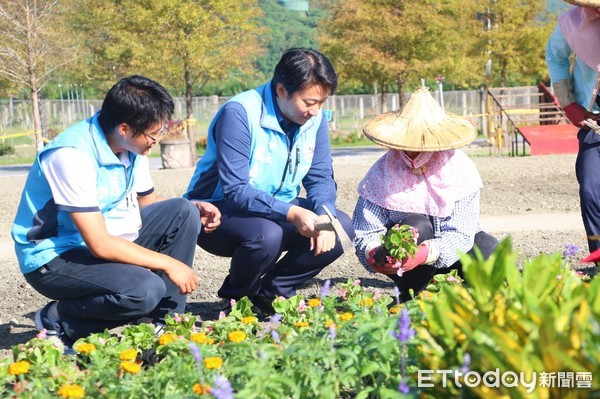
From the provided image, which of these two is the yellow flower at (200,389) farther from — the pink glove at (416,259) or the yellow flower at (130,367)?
the pink glove at (416,259)

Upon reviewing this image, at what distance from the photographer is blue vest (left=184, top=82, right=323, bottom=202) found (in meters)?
4.45

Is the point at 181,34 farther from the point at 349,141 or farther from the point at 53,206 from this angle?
the point at 53,206

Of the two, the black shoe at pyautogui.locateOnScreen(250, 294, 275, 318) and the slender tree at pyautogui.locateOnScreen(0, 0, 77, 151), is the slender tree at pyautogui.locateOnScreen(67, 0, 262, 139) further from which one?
the black shoe at pyautogui.locateOnScreen(250, 294, 275, 318)

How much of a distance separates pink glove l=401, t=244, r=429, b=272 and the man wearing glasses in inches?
36.0

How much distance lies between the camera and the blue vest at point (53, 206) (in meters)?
3.73

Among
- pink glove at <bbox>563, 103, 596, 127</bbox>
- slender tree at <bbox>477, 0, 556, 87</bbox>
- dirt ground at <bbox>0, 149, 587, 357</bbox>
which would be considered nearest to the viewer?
pink glove at <bbox>563, 103, 596, 127</bbox>

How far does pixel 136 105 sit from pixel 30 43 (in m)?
16.3

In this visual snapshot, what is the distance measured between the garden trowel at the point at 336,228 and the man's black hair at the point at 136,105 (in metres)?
0.90

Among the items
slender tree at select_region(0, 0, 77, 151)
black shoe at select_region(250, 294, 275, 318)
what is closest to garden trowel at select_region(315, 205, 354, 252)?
black shoe at select_region(250, 294, 275, 318)

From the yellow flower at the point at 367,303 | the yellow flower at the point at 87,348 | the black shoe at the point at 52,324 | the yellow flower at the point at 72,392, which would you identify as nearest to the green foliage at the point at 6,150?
the black shoe at the point at 52,324

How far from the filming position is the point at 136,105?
3650mm

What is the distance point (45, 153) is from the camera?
3682 millimetres

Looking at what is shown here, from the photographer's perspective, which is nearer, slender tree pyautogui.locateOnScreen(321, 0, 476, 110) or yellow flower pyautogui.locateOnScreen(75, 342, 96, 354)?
yellow flower pyautogui.locateOnScreen(75, 342, 96, 354)

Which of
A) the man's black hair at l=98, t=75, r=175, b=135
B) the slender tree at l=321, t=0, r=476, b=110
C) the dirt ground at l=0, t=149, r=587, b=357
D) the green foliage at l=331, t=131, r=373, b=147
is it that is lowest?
the green foliage at l=331, t=131, r=373, b=147
